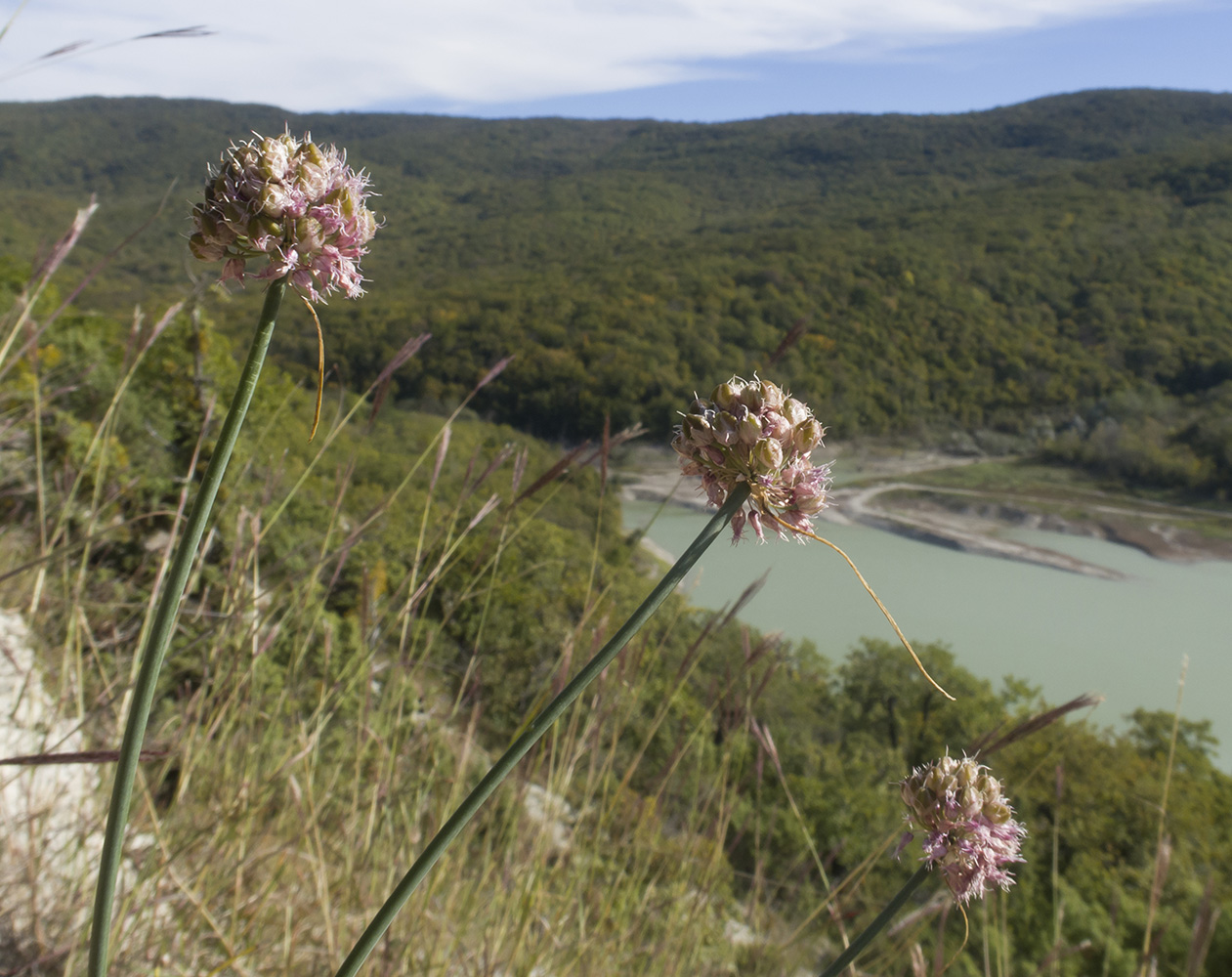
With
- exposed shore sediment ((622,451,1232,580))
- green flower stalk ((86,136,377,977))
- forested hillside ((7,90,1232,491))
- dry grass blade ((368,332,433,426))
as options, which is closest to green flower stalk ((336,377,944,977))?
green flower stalk ((86,136,377,977))

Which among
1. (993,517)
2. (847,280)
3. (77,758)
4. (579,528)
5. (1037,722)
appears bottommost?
(993,517)

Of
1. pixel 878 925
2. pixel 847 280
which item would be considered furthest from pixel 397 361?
pixel 847 280

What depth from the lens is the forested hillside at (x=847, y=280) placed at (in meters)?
31.5

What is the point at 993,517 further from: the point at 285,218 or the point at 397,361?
the point at 285,218

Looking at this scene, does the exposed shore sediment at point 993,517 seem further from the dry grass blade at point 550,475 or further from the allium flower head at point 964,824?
the allium flower head at point 964,824

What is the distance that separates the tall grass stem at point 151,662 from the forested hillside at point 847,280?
18.7ft

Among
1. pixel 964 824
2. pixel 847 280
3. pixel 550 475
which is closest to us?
pixel 964 824

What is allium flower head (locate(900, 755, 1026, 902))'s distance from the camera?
65 cm

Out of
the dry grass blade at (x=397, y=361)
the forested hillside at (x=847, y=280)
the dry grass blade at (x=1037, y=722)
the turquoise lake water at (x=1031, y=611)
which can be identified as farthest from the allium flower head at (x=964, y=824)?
the turquoise lake water at (x=1031, y=611)

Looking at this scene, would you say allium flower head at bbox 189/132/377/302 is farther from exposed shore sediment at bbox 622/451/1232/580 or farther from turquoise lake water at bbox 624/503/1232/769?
exposed shore sediment at bbox 622/451/1232/580

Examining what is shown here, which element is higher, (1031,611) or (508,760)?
(508,760)

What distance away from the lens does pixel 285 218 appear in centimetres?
57

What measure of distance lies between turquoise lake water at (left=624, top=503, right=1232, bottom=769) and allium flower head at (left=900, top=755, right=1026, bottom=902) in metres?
13.9

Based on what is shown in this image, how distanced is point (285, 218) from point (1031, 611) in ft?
68.1
